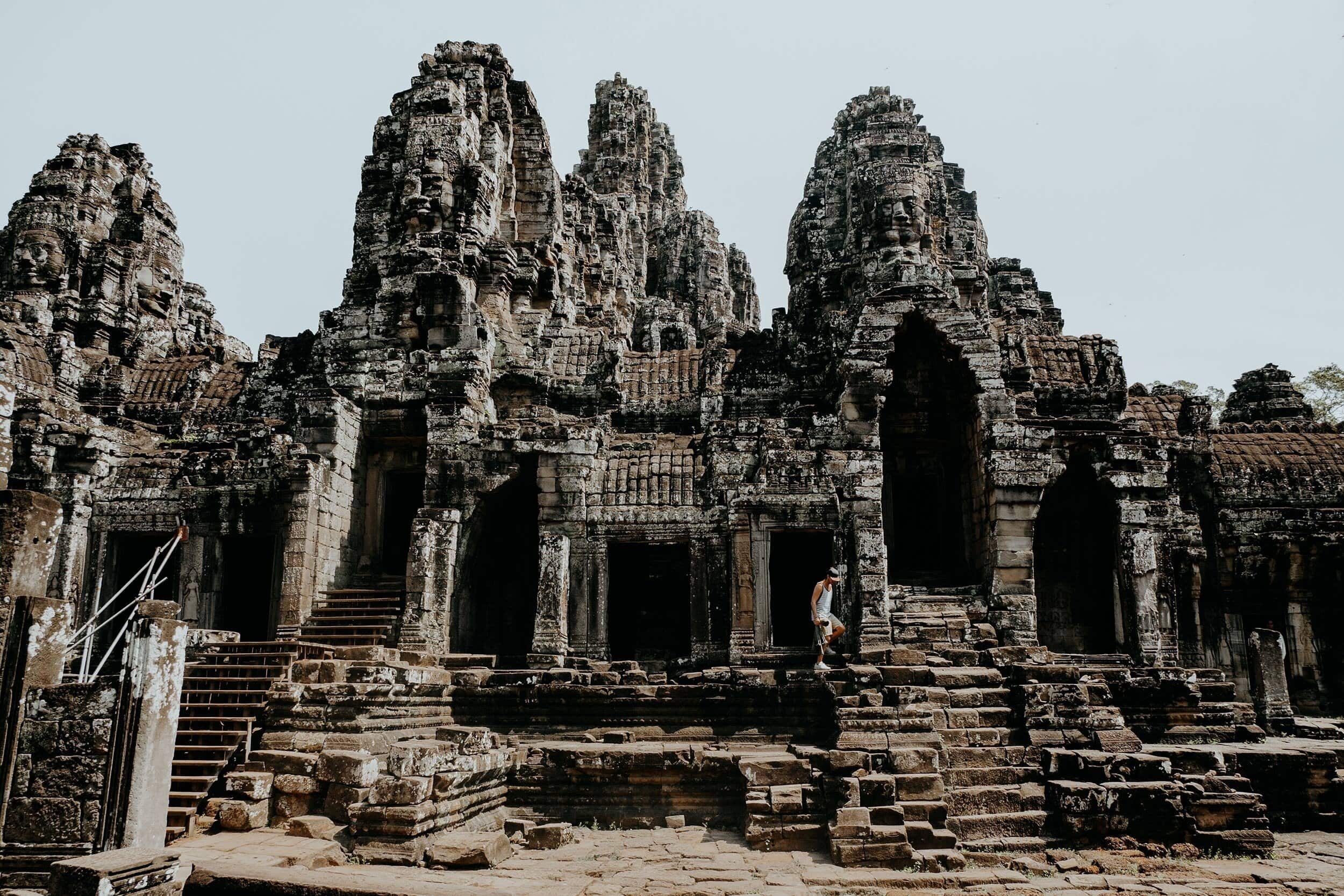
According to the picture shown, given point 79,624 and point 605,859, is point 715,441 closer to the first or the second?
point 605,859

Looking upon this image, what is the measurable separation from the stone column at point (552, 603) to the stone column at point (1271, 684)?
10018mm

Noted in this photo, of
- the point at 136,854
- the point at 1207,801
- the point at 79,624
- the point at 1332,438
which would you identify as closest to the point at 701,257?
the point at 1332,438

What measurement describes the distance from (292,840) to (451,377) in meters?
9.71

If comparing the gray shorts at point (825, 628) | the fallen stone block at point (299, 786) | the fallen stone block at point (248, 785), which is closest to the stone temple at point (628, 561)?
the fallen stone block at point (299, 786)

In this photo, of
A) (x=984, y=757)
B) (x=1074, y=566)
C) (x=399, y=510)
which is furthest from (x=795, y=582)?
(x=399, y=510)

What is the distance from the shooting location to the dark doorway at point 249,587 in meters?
17.4

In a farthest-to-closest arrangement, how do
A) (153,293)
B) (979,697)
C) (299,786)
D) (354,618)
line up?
1. (153,293)
2. (354,618)
3. (979,697)
4. (299,786)

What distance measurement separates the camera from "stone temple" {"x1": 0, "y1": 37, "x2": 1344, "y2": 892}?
9.87m

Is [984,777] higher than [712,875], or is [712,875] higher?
[984,777]

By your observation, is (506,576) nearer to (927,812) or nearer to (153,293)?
(927,812)

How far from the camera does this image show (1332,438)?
20.8m

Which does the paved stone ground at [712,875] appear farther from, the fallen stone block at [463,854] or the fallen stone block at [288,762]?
the fallen stone block at [288,762]

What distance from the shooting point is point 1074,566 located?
57.0 feet

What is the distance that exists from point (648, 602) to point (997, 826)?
8.87 m
